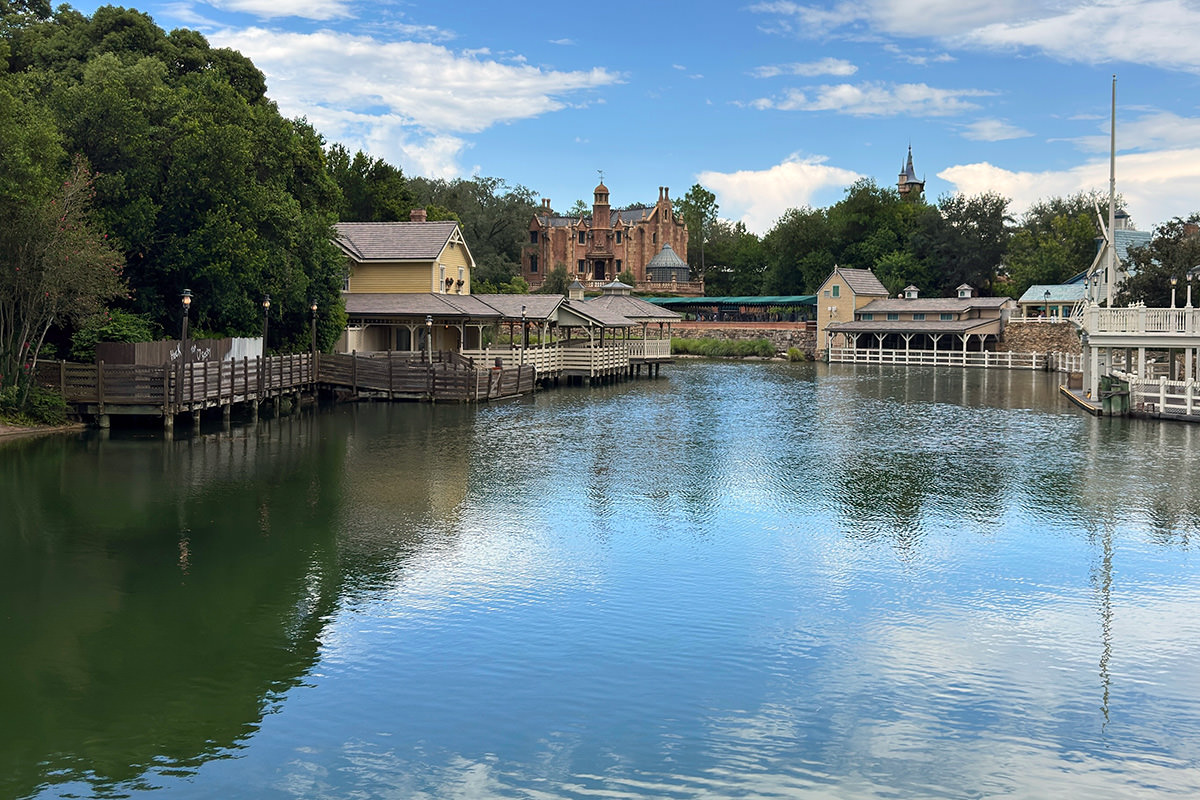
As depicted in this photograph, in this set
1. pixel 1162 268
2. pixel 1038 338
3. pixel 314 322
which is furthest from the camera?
pixel 1038 338

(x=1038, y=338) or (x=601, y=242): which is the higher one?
(x=601, y=242)

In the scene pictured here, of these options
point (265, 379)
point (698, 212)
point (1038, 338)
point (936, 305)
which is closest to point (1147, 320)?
point (265, 379)

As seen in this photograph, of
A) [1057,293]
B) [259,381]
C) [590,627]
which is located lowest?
[590,627]

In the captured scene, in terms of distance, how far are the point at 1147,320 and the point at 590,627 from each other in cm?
3176

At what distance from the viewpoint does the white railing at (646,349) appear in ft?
225

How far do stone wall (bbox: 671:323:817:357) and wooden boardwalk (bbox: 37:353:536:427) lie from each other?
172 feet

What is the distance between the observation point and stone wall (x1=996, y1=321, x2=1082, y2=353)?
81562 millimetres

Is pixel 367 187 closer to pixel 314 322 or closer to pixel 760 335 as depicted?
pixel 314 322

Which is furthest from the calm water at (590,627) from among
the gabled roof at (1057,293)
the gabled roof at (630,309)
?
the gabled roof at (1057,293)

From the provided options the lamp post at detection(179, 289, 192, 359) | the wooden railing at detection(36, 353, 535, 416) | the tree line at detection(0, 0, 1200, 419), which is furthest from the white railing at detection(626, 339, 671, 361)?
the lamp post at detection(179, 289, 192, 359)

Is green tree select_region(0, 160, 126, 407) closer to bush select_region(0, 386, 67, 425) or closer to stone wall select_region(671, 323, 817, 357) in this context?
bush select_region(0, 386, 67, 425)

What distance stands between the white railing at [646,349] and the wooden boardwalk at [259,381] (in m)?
18.1

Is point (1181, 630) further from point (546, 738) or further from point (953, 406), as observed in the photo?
point (953, 406)

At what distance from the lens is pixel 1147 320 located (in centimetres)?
3872
